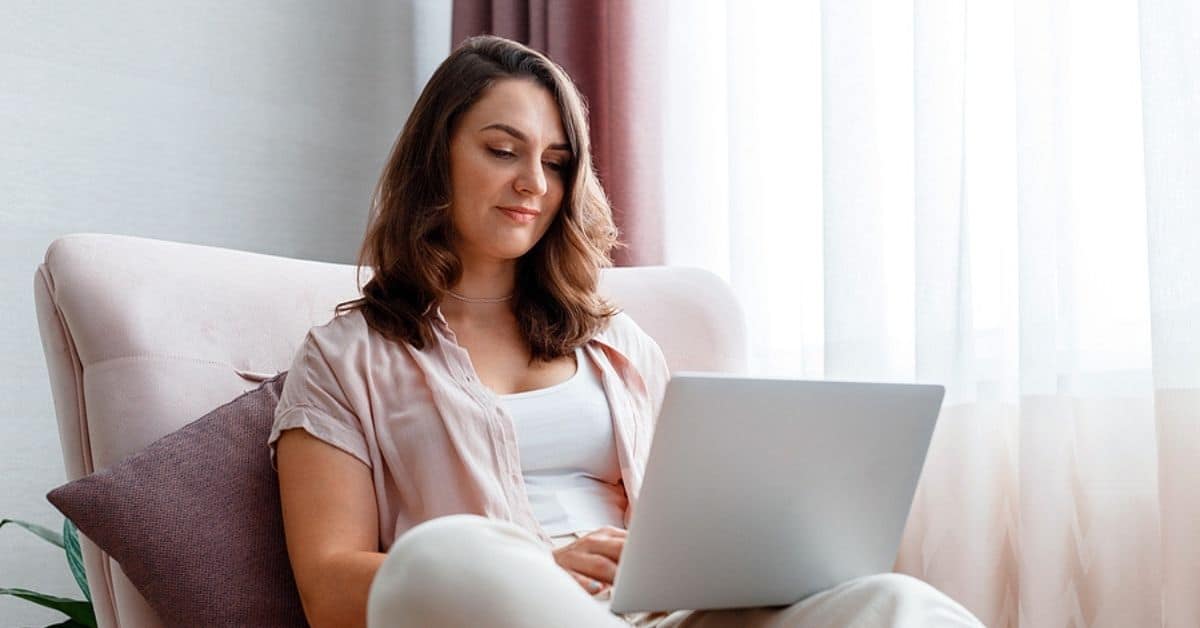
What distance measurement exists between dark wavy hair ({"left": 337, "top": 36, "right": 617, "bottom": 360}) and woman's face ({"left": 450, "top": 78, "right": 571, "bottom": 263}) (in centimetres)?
1

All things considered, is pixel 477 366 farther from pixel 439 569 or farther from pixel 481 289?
pixel 439 569

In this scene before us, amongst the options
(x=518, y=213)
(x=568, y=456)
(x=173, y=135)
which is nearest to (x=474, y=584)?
(x=568, y=456)

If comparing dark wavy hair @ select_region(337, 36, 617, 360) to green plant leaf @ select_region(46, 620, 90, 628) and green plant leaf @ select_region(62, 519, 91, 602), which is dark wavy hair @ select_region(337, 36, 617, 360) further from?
green plant leaf @ select_region(46, 620, 90, 628)

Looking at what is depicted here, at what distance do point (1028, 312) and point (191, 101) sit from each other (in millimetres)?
1578

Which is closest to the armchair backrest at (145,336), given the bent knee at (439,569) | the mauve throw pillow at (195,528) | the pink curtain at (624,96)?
the mauve throw pillow at (195,528)

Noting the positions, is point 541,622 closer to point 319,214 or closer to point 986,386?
point 986,386

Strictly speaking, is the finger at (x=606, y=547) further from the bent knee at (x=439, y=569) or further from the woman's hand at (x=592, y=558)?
the bent knee at (x=439, y=569)

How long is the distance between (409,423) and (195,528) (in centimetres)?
24

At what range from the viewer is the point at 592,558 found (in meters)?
1.06

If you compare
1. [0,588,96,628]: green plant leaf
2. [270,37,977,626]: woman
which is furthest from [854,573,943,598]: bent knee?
[0,588,96,628]: green plant leaf

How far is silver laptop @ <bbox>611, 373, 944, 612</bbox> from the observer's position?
853 mm

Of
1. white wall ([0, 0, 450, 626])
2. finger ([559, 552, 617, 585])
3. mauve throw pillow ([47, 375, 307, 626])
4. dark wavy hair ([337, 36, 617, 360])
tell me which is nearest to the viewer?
finger ([559, 552, 617, 585])

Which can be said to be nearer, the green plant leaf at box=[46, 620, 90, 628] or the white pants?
the white pants

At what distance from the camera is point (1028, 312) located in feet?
5.23
